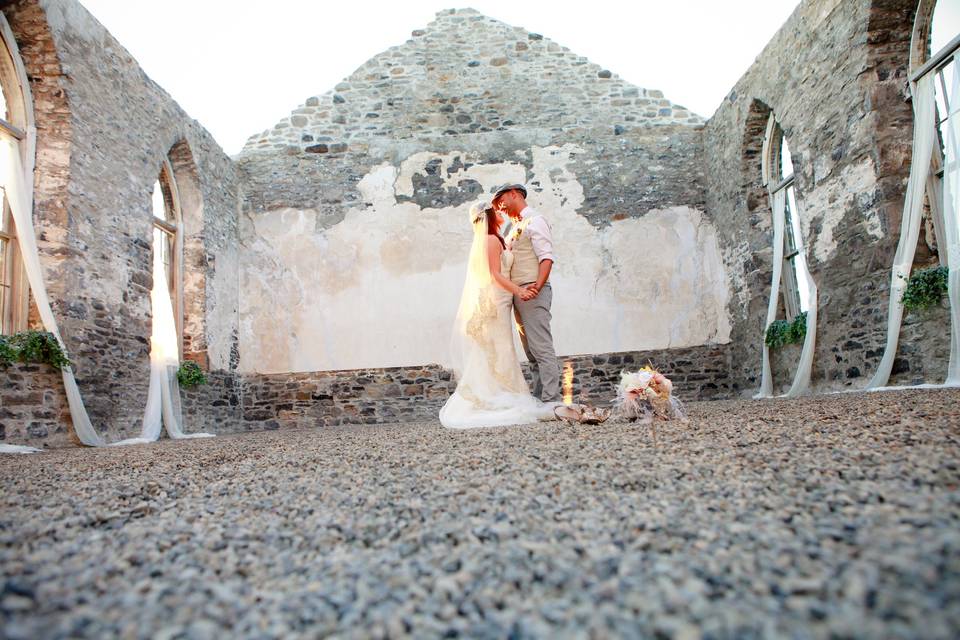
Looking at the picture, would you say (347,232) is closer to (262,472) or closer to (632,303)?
(632,303)

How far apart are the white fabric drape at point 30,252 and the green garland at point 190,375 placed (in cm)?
164

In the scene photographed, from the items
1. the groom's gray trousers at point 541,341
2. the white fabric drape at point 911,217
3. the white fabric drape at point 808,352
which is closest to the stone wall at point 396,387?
the white fabric drape at point 808,352

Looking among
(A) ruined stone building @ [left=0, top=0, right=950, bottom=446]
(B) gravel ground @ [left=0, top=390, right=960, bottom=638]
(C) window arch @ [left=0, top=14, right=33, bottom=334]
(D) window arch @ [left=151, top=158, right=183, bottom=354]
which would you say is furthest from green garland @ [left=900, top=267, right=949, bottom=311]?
(D) window arch @ [left=151, top=158, right=183, bottom=354]

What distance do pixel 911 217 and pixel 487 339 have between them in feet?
12.1

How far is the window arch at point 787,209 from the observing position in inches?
264

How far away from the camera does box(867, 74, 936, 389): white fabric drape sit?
4.82 meters

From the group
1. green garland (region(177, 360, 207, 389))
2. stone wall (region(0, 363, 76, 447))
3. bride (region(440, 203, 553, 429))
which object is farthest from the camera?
green garland (region(177, 360, 207, 389))

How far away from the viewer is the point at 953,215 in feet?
14.8

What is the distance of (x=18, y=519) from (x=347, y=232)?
7.04 meters

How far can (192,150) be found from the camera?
23.6 ft

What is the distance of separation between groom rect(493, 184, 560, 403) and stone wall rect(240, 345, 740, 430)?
11.7ft

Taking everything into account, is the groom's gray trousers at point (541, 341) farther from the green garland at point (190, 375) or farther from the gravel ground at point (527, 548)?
the green garland at point (190, 375)

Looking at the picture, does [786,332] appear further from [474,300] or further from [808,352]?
[474,300]

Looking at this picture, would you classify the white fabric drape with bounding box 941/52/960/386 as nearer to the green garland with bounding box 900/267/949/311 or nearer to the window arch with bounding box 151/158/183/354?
the green garland with bounding box 900/267/949/311
